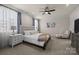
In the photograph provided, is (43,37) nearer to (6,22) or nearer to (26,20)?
(26,20)

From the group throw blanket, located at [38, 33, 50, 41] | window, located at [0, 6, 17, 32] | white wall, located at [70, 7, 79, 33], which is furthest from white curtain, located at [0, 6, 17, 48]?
white wall, located at [70, 7, 79, 33]

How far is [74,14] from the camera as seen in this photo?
2.28 meters

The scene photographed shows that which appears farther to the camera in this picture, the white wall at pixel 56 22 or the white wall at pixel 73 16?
the white wall at pixel 56 22

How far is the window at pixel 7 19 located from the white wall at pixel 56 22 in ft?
2.11

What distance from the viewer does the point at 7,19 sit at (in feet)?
7.40

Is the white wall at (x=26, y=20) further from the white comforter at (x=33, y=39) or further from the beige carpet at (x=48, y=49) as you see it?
the beige carpet at (x=48, y=49)

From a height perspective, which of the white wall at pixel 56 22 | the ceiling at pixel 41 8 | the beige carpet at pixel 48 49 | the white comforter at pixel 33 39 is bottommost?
the beige carpet at pixel 48 49

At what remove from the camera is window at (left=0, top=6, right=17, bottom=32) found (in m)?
2.21

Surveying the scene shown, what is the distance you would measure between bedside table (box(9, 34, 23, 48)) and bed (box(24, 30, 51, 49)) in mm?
115

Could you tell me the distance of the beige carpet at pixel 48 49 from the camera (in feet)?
7.35

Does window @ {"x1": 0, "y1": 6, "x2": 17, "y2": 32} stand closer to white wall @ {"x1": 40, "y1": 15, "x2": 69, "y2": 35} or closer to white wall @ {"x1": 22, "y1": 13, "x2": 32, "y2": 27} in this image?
white wall @ {"x1": 22, "y1": 13, "x2": 32, "y2": 27}

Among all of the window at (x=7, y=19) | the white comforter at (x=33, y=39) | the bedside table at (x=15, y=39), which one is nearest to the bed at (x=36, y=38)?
the white comforter at (x=33, y=39)
